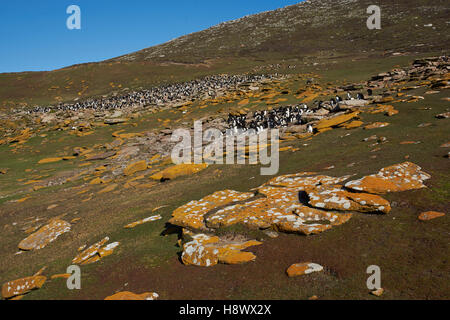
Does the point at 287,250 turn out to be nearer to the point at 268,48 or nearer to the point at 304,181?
the point at 304,181

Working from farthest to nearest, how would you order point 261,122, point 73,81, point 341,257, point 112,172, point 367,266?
point 73,81
point 261,122
point 112,172
point 341,257
point 367,266

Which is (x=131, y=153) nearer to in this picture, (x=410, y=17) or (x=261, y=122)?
(x=261, y=122)

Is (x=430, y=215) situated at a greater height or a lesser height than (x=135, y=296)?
greater

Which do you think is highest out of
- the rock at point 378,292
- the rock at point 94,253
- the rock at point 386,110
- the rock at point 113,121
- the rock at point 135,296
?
the rock at point 113,121

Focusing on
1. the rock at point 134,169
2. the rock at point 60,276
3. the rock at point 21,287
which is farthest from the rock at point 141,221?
the rock at point 134,169

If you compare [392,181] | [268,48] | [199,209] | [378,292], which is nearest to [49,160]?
[199,209]

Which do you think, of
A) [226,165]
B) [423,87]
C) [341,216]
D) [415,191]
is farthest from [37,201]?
[423,87]

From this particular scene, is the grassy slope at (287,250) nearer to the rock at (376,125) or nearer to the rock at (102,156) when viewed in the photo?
the rock at (376,125)
